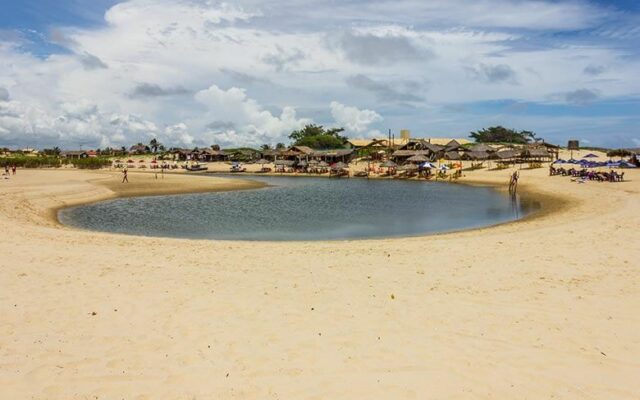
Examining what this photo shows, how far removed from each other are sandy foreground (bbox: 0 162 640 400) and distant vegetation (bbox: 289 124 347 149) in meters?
101

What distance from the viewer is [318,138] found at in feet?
385

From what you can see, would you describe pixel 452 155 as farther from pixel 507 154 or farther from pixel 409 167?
pixel 409 167

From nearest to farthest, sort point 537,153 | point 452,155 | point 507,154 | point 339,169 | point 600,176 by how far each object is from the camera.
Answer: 1. point 600,176
2. point 507,154
3. point 537,153
4. point 339,169
5. point 452,155

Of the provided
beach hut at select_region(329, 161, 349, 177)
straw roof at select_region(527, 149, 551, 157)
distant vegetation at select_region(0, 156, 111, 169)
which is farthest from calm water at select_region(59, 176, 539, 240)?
distant vegetation at select_region(0, 156, 111, 169)

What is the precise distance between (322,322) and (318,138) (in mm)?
110044

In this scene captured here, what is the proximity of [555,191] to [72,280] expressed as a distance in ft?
131

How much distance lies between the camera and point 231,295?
34.2 feet

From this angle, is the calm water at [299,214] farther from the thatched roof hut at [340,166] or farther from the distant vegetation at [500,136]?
the distant vegetation at [500,136]

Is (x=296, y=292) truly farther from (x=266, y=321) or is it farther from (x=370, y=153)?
(x=370, y=153)

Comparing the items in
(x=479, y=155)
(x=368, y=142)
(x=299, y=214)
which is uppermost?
(x=368, y=142)

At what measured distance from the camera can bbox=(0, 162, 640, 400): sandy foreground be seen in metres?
6.49

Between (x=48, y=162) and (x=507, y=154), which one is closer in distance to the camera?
(x=507, y=154)

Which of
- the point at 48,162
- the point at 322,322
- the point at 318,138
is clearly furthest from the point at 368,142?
the point at 322,322

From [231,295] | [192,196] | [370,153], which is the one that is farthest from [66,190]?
[370,153]
